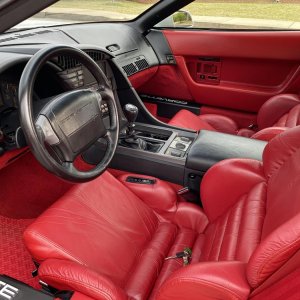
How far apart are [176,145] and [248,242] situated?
88 centimetres

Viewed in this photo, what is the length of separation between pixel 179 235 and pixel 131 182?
330 mm

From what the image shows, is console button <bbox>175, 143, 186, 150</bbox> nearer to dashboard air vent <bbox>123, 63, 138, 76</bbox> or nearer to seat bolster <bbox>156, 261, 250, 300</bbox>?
dashboard air vent <bbox>123, 63, 138, 76</bbox>

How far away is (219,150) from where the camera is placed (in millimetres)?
1736

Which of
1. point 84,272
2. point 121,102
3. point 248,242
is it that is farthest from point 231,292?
point 121,102

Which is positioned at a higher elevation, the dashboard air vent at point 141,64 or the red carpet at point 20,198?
the dashboard air vent at point 141,64

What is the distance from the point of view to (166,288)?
98 cm

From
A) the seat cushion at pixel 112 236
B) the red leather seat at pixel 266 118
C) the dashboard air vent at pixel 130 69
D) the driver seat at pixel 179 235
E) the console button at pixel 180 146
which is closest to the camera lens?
the driver seat at pixel 179 235

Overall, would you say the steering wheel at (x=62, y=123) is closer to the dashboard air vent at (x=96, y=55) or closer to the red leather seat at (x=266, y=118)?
the dashboard air vent at (x=96, y=55)

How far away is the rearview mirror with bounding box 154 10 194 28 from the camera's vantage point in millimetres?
2773

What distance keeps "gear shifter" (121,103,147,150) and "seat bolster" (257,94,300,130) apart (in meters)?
0.91

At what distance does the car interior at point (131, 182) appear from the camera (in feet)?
3.20

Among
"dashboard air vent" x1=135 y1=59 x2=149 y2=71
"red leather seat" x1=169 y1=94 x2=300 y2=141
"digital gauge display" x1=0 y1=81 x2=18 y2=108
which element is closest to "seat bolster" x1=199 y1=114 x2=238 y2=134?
"red leather seat" x1=169 y1=94 x2=300 y2=141

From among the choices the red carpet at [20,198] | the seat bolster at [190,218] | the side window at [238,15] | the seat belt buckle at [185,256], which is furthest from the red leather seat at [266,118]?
the seat belt buckle at [185,256]

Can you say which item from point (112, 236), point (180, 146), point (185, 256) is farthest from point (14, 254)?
point (180, 146)
